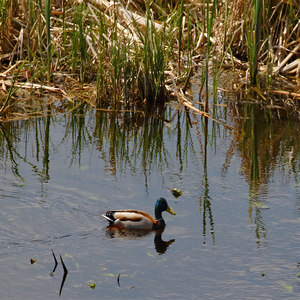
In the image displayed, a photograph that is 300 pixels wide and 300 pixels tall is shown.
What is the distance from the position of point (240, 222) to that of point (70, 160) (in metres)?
2.69

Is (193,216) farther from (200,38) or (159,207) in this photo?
(200,38)

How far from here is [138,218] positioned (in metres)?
7.60

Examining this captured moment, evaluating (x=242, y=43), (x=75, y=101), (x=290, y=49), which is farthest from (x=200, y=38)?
(x=75, y=101)

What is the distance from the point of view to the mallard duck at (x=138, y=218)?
744 centimetres

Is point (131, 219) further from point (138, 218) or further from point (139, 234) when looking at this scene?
point (139, 234)

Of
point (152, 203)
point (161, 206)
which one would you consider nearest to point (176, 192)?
point (152, 203)

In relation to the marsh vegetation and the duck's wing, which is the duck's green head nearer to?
the duck's wing

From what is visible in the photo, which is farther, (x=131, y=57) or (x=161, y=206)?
(x=131, y=57)

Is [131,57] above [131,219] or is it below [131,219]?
above

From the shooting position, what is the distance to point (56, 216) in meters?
7.57

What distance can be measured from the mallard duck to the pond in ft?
0.33

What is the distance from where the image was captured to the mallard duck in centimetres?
744

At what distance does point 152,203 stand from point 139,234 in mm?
551

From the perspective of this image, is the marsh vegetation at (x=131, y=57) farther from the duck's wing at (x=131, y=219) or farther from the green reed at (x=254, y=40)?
the duck's wing at (x=131, y=219)
